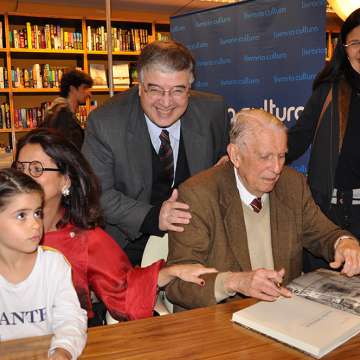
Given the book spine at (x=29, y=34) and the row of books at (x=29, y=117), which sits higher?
the book spine at (x=29, y=34)

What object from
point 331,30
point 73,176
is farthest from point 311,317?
point 331,30

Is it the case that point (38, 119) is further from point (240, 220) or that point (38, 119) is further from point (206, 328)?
point (206, 328)

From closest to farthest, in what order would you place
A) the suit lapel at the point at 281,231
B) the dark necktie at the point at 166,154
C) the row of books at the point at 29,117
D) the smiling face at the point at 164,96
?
the suit lapel at the point at 281,231, the smiling face at the point at 164,96, the dark necktie at the point at 166,154, the row of books at the point at 29,117

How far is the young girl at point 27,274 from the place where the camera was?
1519 millimetres

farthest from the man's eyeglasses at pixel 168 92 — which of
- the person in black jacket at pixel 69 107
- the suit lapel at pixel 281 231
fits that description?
the person in black jacket at pixel 69 107

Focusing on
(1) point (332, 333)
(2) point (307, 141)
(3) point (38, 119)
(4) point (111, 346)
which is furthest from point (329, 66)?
(3) point (38, 119)

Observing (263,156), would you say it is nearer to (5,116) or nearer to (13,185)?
(13,185)

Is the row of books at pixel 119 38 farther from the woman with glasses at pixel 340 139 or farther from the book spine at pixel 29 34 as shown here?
the woman with glasses at pixel 340 139

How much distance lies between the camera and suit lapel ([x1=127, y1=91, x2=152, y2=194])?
94.9 inches

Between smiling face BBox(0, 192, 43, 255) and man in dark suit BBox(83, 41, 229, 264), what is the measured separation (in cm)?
65

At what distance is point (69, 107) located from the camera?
219 inches

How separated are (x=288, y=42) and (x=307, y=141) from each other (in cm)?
88

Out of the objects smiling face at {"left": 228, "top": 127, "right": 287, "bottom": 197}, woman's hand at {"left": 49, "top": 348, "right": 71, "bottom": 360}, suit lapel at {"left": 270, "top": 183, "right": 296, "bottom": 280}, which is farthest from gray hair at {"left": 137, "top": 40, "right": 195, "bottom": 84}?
woman's hand at {"left": 49, "top": 348, "right": 71, "bottom": 360}

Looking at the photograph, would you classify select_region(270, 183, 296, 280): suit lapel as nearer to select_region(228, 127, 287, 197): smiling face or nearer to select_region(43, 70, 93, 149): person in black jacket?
select_region(228, 127, 287, 197): smiling face
